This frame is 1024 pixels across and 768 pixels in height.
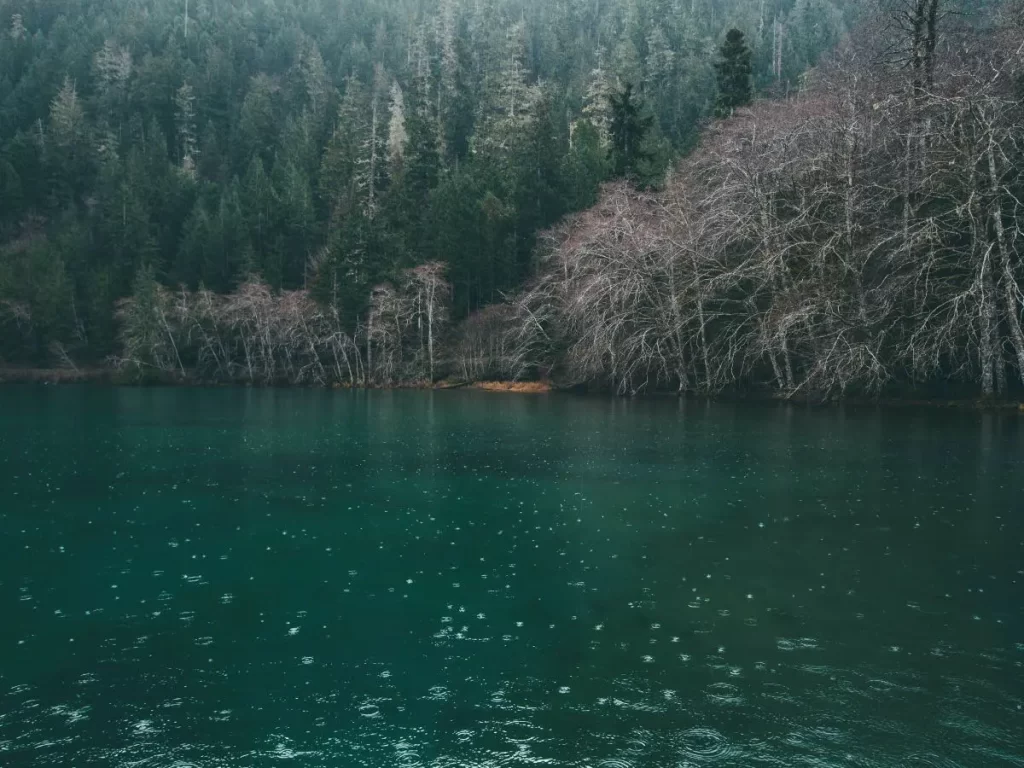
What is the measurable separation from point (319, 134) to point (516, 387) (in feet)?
195

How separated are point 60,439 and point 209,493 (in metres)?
13.7

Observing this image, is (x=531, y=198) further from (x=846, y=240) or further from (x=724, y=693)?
(x=724, y=693)

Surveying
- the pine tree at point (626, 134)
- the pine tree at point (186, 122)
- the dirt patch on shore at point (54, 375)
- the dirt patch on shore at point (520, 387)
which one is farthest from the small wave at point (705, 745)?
the pine tree at point (186, 122)

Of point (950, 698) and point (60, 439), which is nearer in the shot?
point (950, 698)

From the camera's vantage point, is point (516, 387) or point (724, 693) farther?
point (516, 387)

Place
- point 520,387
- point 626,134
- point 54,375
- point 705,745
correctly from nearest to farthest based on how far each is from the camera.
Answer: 1. point 705,745
2. point 520,387
3. point 626,134
4. point 54,375

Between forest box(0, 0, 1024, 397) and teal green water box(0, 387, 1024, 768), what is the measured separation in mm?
14892

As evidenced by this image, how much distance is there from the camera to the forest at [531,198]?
35562 mm

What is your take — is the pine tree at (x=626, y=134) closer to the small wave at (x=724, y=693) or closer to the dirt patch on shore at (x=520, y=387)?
the dirt patch on shore at (x=520, y=387)

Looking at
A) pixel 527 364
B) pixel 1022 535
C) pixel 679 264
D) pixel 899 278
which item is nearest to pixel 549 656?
pixel 1022 535

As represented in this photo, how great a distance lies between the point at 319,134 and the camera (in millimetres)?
102312

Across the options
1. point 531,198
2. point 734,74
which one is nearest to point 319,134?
point 531,198

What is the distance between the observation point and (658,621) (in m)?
10.6

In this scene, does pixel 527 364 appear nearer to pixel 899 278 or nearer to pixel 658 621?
pixel 899 278
